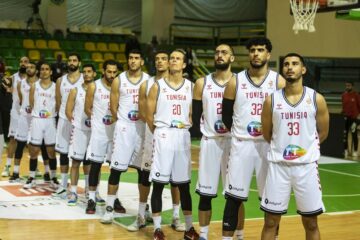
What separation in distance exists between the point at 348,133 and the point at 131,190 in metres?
7.55

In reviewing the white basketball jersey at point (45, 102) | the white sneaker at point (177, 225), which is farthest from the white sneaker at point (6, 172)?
the white sneaker at point (177, 225)

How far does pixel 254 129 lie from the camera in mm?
5570

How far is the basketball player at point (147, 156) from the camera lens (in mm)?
6707

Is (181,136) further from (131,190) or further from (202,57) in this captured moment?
(202,57)

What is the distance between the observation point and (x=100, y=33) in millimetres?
22344

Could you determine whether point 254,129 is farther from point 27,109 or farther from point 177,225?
point 27,109

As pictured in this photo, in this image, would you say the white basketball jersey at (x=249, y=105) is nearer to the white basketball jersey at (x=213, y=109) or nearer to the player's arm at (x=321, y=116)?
the white basketball jersey at (x=213, y=109)

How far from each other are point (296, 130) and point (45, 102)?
5.16 m

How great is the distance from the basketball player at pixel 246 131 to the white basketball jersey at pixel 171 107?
2.76ft

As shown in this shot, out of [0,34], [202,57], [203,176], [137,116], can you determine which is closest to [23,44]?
[0,34]

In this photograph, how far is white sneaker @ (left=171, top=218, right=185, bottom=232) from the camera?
7016 mm

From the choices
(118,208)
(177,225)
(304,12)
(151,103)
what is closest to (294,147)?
(151,103)

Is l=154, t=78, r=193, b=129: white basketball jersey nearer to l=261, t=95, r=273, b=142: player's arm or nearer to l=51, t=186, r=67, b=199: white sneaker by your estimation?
l=261, t=95, r=273, b=142: player's arm

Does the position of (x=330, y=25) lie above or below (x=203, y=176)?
above
